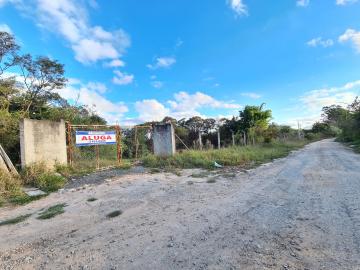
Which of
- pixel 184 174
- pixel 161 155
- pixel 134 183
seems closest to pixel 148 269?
pixel 134 183

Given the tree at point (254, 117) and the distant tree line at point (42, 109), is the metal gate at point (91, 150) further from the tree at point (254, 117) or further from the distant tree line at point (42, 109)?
the tree at point (254, 117)

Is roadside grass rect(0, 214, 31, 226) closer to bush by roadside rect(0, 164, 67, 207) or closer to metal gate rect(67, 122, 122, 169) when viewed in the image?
bush by roadside rect(0, 164, 67, 207)

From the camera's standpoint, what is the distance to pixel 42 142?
9.60 metres

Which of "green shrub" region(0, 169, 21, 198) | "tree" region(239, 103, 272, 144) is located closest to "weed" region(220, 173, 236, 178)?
"green shrub" region(0, 169, 21, 198)

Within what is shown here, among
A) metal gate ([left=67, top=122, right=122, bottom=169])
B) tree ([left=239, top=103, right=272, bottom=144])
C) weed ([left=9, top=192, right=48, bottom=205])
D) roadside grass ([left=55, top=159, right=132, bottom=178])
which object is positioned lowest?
weed ([left=9, top=192, right=48, bottom=205])

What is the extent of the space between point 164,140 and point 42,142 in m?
5.39

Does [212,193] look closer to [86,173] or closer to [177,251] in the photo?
[177,251]

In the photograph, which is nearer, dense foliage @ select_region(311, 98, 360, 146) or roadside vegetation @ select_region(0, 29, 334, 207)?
roadside vegetation @ select_region(0, 29, 334, 207)

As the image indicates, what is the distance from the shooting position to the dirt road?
3.19 m

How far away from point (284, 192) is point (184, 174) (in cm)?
404

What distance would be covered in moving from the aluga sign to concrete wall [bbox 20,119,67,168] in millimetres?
636

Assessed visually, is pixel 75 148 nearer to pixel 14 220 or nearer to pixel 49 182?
pixel 49 182

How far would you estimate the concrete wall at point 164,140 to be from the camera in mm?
12938

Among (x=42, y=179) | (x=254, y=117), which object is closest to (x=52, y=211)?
(x=42, y=179)
